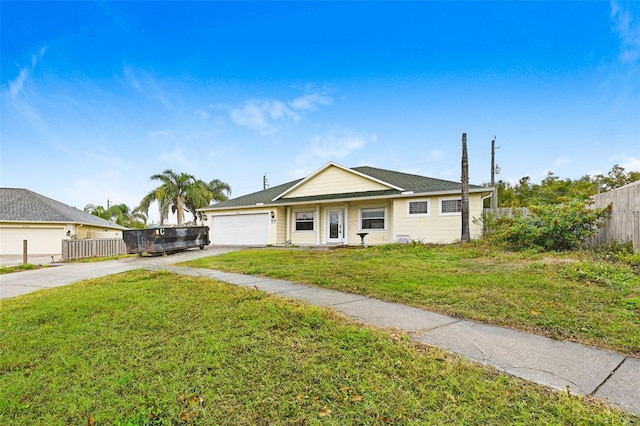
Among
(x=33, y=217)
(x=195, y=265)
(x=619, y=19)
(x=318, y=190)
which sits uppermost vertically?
(x=619, y=19)

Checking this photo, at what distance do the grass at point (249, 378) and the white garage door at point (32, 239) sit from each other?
23461 millimetres

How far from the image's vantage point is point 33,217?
22.3m

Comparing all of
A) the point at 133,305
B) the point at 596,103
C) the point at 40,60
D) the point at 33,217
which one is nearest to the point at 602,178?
the point at 596,103

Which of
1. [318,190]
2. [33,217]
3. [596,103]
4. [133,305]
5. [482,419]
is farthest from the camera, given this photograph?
[33,217]

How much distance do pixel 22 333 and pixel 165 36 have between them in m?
13.5

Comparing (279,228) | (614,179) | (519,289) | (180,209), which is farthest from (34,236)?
(614,179)

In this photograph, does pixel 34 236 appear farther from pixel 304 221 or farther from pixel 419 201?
pixel 419 201

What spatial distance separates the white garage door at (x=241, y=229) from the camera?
1933cm

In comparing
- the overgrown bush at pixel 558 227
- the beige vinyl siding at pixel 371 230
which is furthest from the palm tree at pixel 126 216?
the overgrown bush at pixel 558 227

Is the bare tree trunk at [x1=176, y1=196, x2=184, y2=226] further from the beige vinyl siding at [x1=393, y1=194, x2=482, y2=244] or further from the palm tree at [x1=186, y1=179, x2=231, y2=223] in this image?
the beige vinyl siding at [x1=393, y1=194, x2=482, y2=244]

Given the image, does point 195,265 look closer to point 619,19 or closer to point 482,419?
→ point 482,419

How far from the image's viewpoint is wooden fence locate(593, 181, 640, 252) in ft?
25.1

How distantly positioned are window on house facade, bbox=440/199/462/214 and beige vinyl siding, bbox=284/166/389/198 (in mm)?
3213

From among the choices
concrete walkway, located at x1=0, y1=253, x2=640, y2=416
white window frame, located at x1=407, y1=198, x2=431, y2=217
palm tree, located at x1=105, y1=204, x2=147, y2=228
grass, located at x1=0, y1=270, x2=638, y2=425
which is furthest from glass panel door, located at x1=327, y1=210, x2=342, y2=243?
palm tree, located at x1=105, y1=204, x2=147, y2=228
